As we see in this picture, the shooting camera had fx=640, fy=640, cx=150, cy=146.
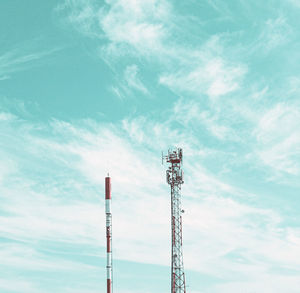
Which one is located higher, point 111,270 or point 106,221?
point 106,221

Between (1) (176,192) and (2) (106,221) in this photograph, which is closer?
(2) (106,221)

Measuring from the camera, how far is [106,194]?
13950 cm

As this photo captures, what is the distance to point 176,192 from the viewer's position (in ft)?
491

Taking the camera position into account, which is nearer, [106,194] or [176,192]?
[106,194]

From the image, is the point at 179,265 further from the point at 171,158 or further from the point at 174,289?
the point at 171,158

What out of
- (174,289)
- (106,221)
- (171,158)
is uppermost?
(171,158)

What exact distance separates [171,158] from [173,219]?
1450cm

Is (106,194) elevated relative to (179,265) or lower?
elevated

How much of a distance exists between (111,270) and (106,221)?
35.1 ft

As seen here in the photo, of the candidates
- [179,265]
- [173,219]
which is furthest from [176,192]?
[179,265]

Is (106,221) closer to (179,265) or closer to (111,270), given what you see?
(111,270)

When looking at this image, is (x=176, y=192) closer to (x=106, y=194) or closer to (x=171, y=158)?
(x=171, y=158)

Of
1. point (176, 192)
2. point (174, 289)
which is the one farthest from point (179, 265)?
point (176, 192)

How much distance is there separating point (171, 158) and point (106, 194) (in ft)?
67.6
